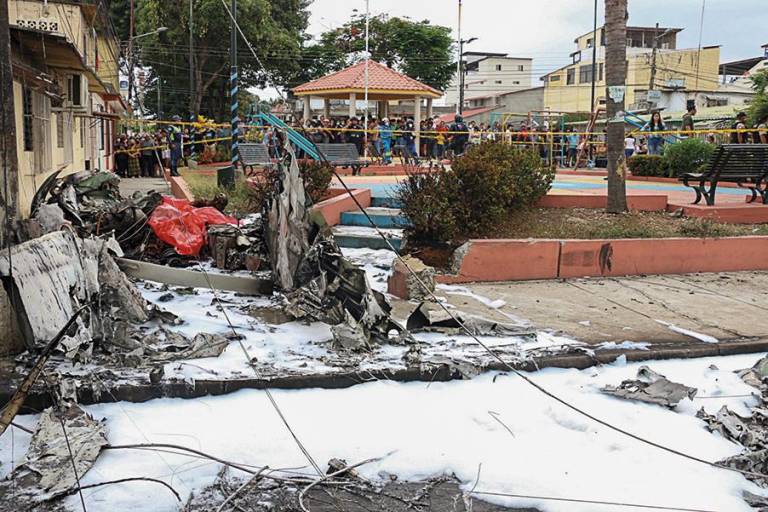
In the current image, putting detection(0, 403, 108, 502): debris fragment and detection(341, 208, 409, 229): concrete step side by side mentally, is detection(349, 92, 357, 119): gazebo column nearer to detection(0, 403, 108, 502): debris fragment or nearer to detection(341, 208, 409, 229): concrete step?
detection(341, 208, 409, 229): concrete step

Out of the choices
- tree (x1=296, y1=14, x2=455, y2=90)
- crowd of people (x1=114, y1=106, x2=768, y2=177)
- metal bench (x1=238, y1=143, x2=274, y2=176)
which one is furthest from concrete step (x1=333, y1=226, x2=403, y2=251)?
tree (x1=296, y1=14, x2=455, y2=90)

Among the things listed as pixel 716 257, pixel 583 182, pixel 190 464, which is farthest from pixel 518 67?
pixel 190 464

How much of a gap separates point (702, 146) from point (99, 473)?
1562 centimetres

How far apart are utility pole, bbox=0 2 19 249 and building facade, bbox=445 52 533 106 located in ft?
261

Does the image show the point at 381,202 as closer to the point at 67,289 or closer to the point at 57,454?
the point at 67,289

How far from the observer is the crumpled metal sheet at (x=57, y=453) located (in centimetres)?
319

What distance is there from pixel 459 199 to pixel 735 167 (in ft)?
16.8

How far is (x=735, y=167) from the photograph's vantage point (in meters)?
10.5

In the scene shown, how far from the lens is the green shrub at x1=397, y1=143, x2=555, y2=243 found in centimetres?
748

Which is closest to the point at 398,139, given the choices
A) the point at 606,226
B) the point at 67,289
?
the point at 606,226

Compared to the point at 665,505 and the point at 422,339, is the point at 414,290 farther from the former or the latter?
the point at 665,505

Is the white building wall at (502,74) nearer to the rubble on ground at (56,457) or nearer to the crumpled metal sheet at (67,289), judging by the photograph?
the crumpled metal sheet at (67,289)

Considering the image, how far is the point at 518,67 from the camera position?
281 ft

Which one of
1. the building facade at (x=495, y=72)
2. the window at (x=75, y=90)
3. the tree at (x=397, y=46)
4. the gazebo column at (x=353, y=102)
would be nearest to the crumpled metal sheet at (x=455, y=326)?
the window at (x=75, y=90)
